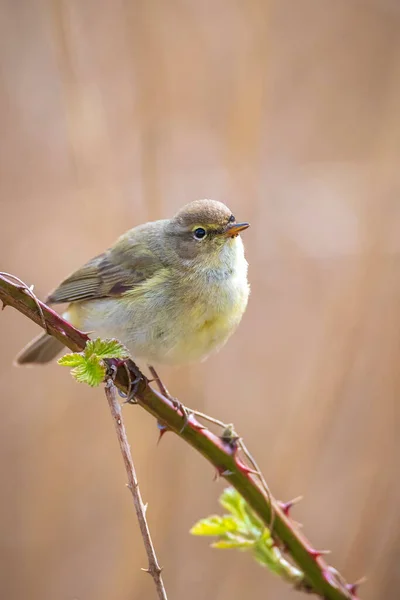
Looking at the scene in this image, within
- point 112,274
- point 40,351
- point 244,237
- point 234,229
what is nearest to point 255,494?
point 234,229

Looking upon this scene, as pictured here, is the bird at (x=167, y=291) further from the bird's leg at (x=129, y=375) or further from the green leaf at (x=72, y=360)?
the green leaf at (x=72, y=360)

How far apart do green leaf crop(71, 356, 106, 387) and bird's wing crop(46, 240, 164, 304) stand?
140cm

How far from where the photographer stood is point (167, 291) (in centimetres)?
270

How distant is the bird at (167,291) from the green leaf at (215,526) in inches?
37.0

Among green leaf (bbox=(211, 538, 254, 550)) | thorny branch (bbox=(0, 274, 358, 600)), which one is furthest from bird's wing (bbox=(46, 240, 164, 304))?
green leaf (bbox=(211, 538, 254, 550))

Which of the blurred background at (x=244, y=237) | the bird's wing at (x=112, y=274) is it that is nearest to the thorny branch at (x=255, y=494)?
the bird's wing at (x=112, y=274)

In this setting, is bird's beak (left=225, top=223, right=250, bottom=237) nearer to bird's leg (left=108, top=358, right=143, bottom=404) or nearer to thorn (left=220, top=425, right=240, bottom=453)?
bird's leg (left=108, top=358, right=143, bottom=404)

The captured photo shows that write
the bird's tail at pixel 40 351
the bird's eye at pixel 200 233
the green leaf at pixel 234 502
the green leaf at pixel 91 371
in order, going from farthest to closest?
the bird's tail at pixel 40 351 < the bird's eye at pixel 200 233 < the green leaf at pixel 234 502 < the green leaf at pixel 91 371

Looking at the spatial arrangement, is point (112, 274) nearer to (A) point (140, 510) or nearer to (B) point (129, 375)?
(B) point (129, 375)

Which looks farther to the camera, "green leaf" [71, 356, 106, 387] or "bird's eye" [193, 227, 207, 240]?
"bird's eye" [193, 227, 207, 240]

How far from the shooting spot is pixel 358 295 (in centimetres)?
334

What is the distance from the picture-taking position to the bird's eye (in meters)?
2.90

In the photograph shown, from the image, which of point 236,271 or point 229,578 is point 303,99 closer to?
point 236,271

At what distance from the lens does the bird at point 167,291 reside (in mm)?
2615
